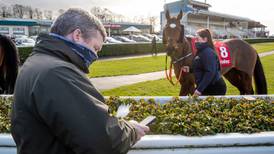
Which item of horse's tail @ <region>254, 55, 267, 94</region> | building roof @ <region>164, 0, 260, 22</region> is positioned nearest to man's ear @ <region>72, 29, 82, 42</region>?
horse's tail @ <region>254, 55, 267, 94</region>

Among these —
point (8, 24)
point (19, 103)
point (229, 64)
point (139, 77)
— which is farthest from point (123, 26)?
point (19, 103)

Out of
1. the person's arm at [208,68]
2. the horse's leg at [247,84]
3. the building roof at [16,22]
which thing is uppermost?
the building roof at [16,22]

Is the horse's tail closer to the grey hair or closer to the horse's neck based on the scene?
the horse's neck

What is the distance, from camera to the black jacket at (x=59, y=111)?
1193 millimetres

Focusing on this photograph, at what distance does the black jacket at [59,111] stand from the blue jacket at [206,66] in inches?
113

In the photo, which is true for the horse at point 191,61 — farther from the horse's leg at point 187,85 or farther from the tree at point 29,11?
the tree at point 29,11

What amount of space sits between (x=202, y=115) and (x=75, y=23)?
137 centimetres

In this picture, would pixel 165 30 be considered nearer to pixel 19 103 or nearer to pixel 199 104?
pixel 199 104

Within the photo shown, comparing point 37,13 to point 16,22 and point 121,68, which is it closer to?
point 16,22

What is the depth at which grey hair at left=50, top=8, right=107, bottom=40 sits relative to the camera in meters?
1.39

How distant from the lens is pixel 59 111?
1185 mm

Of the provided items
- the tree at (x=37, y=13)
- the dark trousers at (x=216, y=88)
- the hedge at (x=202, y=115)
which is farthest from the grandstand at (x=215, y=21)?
the hedge at (x=202, y=115)

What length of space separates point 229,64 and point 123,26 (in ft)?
205

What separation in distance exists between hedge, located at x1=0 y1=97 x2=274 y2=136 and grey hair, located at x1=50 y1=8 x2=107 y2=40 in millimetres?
1011
